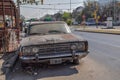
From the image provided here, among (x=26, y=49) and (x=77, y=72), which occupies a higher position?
(x=26, y=49)

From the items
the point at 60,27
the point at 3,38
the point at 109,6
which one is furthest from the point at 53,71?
the point at 109,6

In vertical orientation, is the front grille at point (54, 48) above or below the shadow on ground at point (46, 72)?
above

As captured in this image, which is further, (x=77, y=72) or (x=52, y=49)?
(x=52, y=49)

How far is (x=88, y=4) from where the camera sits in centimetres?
10938

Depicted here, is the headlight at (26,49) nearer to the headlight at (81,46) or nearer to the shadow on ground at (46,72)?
the shadow on ground at (46,72)

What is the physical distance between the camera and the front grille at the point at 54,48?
9.59 m

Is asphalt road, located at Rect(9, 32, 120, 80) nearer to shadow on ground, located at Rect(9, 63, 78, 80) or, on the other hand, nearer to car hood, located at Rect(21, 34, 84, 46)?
shadow on ground, located at Rect(9, 63, 78, 80)

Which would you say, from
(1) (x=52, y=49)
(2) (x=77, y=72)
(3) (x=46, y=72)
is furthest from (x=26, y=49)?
(2) (x=77, y=72)

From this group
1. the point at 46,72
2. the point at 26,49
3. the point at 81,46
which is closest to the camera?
the point at 26,49

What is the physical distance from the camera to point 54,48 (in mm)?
9633

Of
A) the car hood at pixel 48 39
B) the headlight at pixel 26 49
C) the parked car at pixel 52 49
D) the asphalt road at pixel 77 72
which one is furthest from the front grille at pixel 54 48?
the asphalt road at pixel 77 72

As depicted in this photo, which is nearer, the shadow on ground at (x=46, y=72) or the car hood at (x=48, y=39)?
the shadow on ground at (x=46, y=72)

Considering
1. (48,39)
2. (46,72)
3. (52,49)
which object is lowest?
(46,72)

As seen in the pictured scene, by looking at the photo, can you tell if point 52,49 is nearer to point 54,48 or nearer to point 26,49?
point 54,48
